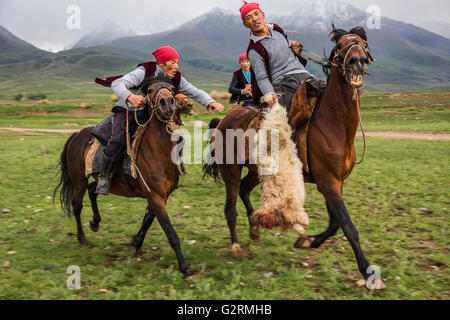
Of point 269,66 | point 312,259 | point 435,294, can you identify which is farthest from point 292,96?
point 435,294

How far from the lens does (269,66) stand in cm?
542

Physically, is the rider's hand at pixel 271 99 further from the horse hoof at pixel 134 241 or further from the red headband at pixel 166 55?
the horse hoof at pixel 134 241

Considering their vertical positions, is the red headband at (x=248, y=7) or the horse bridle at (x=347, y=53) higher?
the red headband at (x=248, y=7)

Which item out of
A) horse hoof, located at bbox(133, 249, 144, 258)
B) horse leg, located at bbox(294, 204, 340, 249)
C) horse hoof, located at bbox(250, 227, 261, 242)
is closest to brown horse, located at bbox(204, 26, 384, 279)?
horse leg, located at bbox(294, 204, 340, 249)

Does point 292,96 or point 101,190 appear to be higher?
point 292,96

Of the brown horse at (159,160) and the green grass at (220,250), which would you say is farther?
the brown horse at (159,160)

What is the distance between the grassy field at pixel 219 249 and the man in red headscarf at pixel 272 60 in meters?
2.38

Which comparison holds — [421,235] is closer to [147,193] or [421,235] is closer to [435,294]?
[435,294]

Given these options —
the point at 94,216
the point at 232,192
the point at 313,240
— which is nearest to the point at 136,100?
the point at 232,192

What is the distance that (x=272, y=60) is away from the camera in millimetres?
5379

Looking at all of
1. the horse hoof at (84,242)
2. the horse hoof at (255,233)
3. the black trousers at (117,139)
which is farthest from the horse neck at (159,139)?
the horse hoof at (84,242)

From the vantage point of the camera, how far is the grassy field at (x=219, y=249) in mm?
4523

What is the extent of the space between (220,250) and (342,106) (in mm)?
2905
